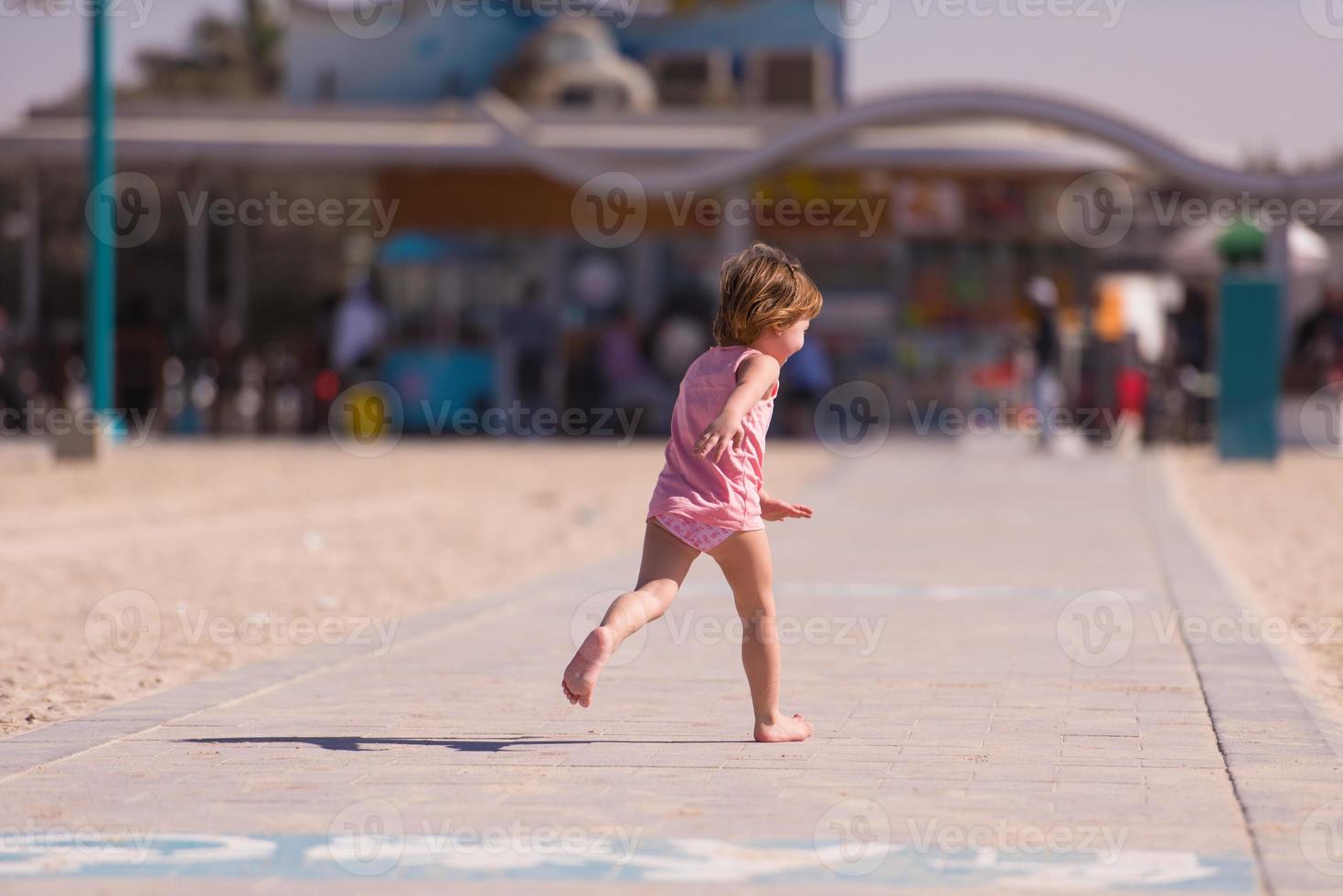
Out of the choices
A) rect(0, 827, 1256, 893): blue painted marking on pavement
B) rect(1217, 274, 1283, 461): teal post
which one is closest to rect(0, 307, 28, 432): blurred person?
rect(1217, 274, 1283, 461): teal post

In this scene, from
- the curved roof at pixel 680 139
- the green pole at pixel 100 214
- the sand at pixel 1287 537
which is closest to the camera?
the sand at pixel 1287 537

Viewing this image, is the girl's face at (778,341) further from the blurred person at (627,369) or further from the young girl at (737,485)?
the blurred person at (627,369)

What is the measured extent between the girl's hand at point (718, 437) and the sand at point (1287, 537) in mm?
2711

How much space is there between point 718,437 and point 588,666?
79cm

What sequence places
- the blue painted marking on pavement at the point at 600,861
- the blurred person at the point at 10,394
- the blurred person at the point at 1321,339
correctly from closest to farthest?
the blue painted marking on pavement at the point at 600,861, the blurred person at the point at 1321,339, the blurred person at the point at 10,394

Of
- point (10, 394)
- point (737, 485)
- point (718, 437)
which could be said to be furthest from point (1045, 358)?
point (718, 437)

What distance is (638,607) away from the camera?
255 inches

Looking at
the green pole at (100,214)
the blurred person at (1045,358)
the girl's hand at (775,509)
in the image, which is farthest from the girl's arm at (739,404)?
the blurred person at (1045,358)

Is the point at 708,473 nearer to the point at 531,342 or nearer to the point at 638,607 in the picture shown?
the point at 638,607

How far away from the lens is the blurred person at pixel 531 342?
29.2m

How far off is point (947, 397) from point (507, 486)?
10.8 metres

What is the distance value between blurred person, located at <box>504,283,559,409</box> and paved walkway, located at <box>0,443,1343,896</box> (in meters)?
18.5

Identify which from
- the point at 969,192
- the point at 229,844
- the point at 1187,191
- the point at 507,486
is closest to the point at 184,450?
the point at 507,486

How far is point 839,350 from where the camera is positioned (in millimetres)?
29281
